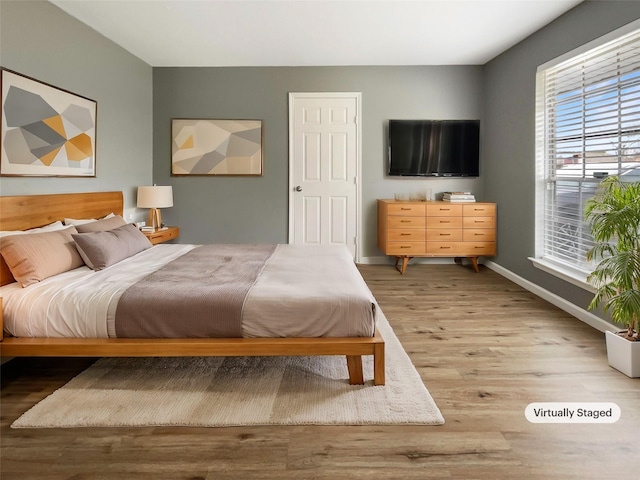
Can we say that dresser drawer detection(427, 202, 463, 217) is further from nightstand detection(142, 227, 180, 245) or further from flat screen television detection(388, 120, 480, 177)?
nightstand detection(142, 227, 180, 245)

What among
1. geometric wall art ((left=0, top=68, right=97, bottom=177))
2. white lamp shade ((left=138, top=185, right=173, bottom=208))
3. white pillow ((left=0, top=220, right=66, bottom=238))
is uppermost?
geometric wall art ((left=0, top=68, right=97, bottom=177))

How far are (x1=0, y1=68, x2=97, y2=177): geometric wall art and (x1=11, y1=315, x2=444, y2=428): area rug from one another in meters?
1.67

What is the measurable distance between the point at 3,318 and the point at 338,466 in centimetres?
194

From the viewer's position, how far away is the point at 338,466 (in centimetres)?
181

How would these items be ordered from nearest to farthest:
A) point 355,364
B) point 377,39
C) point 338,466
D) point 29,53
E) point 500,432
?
1. point 338,466
2. point 500,432
3. point 355,364
4. point 29,53
5. point 377,39

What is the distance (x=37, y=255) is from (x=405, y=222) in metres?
3.88

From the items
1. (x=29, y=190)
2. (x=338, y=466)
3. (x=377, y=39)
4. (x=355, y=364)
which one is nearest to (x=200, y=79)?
(x=377, y=39)

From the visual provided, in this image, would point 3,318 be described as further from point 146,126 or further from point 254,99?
point 254,99

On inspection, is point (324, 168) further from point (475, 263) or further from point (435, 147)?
point (475, 263)

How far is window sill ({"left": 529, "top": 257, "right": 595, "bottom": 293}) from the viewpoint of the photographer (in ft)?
12.0

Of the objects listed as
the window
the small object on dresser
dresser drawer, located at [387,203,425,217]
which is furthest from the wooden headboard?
the window

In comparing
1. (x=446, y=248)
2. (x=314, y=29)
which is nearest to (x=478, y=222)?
(x=446, y=248)

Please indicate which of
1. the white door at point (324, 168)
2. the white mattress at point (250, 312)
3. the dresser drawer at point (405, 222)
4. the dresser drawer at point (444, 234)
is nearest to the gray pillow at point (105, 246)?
the white mattress at point (250, 312)

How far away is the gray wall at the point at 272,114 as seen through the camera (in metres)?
5.89
